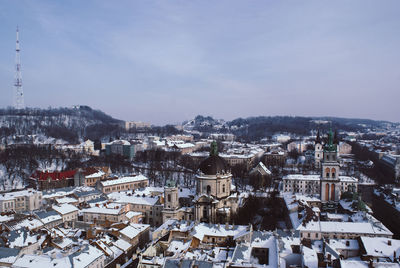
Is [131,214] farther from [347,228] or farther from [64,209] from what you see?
[347,228]

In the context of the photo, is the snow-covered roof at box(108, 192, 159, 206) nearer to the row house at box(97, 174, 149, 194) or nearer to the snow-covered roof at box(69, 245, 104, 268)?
the row house at box(97, 174, 149, 194)

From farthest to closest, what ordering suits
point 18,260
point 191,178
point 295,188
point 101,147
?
1. point 101,147
2. point 191,178
3. point 295,188
4. point 18,260

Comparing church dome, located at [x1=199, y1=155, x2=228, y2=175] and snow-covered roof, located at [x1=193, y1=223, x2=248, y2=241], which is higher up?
church dome, located at [x1=199, y1=155, x2=228, y2=175]

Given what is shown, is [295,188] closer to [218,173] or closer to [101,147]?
[218,173]

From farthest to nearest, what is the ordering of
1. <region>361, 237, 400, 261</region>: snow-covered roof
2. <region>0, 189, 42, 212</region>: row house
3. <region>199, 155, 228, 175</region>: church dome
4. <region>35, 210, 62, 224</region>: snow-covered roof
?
<region>0, 189, 42, 212</region>: row house → <region>199, 155, 228, 175</region>: church dome → <region>35, 210, 62, 224</region>: snow-covered roof → <region>361, 237, 400, 261</region>: snow-covered roof

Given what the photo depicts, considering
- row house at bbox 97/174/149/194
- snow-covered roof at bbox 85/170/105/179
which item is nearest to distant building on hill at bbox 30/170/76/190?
snow-covered roof at bbox 85/170/105/179

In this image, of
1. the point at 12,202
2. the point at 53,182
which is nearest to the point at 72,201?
the point at 12,202

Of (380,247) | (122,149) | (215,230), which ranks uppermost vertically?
(122,149)

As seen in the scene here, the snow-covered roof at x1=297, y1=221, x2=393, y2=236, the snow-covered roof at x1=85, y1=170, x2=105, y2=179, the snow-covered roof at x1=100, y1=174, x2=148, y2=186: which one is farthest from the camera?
the snow-covered roof at x1=85, y1=170, x2=105, y2=179

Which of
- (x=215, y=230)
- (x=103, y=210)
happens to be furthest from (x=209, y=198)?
(x=103, y=210)
